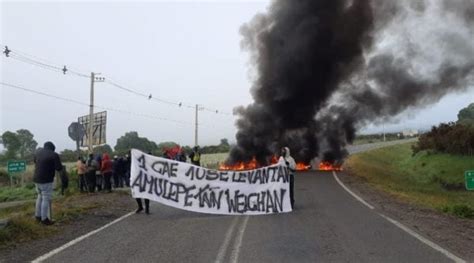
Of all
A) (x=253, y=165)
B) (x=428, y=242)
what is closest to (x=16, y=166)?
(x=253, y=165)

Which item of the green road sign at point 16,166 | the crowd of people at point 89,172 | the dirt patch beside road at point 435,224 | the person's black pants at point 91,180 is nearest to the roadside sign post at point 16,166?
the green road sign at point 16,166

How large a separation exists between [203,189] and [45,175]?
3592mm

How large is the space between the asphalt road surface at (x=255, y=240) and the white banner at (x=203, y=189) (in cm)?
38

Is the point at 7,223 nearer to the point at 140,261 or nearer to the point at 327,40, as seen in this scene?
the point at 140,261

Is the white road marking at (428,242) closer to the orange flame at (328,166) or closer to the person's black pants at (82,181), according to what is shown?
the person's black pants at (82,181)

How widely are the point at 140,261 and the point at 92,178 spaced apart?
11.8 m

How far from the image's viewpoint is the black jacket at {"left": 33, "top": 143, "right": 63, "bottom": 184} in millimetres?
10289

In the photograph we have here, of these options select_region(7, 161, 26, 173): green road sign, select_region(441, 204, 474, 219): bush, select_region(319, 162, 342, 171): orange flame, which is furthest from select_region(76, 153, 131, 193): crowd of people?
select_region(319, 162, 342, 171): orange flame

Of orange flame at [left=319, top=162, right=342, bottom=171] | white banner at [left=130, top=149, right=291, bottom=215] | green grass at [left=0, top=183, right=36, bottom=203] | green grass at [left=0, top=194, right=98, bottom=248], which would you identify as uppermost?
orange flame at [left=319, top=162, right=342, bottom=171]

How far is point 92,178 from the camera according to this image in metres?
18.4

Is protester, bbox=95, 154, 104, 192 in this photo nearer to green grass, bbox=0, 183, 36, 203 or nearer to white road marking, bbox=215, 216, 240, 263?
green grass, bbox=0, 183, 36, 203

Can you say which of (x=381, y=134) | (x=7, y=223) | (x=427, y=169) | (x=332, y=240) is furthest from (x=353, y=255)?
(x=381, y=134)

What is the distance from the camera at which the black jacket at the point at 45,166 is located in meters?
10.3

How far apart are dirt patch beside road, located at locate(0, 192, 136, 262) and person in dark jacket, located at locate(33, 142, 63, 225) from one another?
1.18 ft
